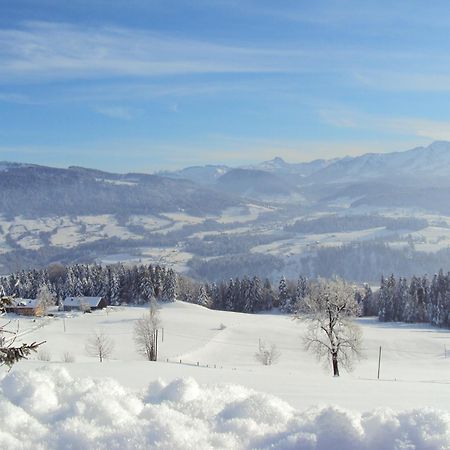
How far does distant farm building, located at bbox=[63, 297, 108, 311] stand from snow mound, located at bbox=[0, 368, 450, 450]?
87.7m

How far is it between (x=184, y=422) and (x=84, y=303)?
296 feet

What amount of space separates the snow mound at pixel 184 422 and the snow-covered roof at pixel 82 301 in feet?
289

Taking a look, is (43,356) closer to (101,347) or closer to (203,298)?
(101,347)

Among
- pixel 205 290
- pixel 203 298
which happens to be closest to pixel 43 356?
pixel 203 298

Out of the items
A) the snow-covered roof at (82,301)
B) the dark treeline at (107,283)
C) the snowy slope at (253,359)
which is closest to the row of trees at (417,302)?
the snowy slope at (253,359)

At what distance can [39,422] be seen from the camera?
33.3 ft

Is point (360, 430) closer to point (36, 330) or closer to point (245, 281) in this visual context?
point (36, 330)

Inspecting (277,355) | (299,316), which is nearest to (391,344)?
(277,355)

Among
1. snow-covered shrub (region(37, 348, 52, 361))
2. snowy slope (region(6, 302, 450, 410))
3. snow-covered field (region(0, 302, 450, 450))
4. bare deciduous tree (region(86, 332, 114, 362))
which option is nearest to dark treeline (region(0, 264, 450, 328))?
snowy slope (region(6, 302, 450, 410))

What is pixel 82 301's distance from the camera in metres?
96.3

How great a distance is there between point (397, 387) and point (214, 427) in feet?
27.9

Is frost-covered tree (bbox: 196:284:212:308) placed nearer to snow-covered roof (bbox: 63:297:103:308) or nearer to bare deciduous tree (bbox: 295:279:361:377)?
snow-covered roof (bbox: 63:297:103:308)

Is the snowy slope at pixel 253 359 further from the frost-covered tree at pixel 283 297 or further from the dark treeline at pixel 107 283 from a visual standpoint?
the frost-covered tree at pixel 283 297

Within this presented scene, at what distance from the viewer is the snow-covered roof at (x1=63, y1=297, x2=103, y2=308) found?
→ 9662cm
